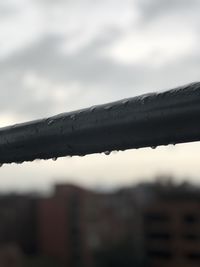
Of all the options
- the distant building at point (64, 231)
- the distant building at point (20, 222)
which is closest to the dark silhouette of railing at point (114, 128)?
the distant building at point (20, 222)

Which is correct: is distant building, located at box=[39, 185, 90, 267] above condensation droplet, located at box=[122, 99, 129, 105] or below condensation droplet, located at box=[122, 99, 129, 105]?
below

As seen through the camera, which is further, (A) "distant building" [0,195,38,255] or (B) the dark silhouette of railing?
(A) "distant building" [0,195,38,255]

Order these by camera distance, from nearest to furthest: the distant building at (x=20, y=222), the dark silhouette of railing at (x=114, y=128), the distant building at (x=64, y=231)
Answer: the dark silhouette of railing at (x=114, y=128) → the distant building at (x=20, y=222) → the distant building at (x=64, y=231)

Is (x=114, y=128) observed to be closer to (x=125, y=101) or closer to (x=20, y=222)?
(x=125, y=101)

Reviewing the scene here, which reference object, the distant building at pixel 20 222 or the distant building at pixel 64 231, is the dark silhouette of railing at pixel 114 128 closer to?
the distant building at pixel 20 222

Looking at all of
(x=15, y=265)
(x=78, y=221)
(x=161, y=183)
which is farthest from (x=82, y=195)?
(x=161, y=183)

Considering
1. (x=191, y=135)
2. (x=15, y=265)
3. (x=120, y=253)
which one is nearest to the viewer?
(x=191, y=135)

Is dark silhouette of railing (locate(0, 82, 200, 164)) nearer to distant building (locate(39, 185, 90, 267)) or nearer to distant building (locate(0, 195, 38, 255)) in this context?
distant building (locate(0, 195, 38, 255))

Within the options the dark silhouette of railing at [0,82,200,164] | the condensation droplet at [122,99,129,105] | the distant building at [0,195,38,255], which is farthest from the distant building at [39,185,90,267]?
the condensation droplet at [122,99,129,105]

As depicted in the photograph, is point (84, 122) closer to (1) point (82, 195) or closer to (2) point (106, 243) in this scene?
(1) point (82, 195)
